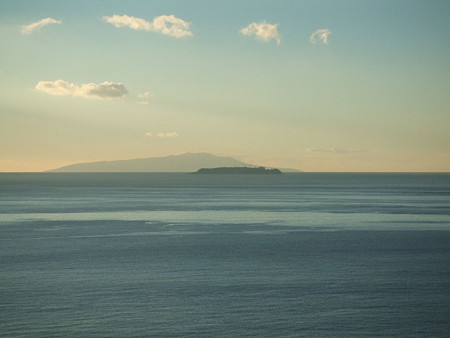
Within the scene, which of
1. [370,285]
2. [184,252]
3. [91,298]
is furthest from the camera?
[184,252]

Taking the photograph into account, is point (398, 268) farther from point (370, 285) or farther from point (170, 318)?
point (170, 318)

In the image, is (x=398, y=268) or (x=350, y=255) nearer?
(x=398, y=268)

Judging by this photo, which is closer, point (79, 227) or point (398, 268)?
point (398, 268)

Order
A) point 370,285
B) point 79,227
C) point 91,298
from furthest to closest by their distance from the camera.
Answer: point 79,227, point 370,285, point 91,298

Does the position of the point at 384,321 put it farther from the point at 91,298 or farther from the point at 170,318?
the point at 91,298

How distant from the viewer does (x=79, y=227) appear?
7431cm

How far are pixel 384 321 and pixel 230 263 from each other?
17.9 meters

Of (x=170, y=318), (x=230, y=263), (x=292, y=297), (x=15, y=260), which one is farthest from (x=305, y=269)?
(x=15, y=260)

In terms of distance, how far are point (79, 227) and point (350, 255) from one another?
123ft

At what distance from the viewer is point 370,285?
37.4 m

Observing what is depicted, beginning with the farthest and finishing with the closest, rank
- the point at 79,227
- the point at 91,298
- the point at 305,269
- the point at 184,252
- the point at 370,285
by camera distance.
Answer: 1. the point at 79,227
2. the point at 184,252
3. the point at 305,269
4. the point at 370,285
5. the point at 91,298

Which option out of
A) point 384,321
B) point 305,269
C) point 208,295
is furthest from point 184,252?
point 384,321

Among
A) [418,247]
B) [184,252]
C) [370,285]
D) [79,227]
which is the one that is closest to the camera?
[370,285]

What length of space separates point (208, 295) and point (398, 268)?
656 inches
